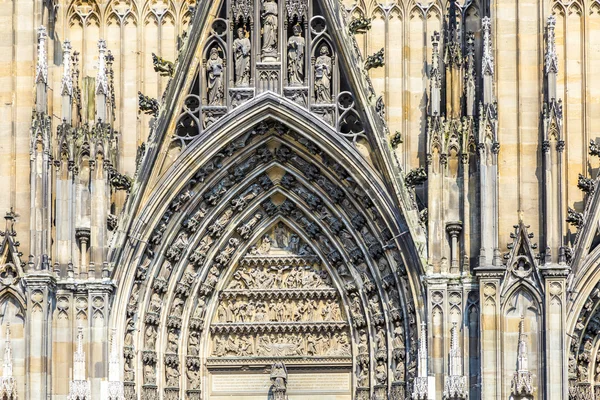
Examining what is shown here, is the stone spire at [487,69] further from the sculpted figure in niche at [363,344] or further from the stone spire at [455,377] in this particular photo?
the sculpted figure in niche at [363,344]

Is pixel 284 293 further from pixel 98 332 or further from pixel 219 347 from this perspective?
pixel 98 332

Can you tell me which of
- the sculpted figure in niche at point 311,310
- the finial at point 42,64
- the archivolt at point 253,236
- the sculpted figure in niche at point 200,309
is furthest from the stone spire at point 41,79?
the sculpted figure in niche at point 311,310

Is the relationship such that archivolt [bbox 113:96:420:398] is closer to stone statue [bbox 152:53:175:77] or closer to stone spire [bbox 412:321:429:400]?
stone spire [bbox 412:321:429:400]

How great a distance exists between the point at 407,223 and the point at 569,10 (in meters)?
3.96

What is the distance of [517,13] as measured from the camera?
77.1 feet

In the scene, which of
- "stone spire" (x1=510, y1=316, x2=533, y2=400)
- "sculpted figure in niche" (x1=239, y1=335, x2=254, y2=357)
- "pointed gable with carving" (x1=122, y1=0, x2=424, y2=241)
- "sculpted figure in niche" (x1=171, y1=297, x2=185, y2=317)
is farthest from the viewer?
"sculpted figure in niche" (x1=239, y1=335, x2=254, y2=357)

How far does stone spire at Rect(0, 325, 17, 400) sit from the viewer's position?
75.3ft

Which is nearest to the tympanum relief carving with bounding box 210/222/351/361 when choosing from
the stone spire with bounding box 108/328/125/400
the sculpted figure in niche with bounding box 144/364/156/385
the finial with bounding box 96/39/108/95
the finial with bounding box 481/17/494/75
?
the sculpted figure in niche with bounding box 144/364/156/385

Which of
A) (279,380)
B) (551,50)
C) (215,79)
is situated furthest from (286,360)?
(551,50)

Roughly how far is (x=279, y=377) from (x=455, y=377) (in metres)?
3.16

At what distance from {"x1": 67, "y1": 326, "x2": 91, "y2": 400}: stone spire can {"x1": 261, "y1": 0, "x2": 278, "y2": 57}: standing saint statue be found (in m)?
4.96

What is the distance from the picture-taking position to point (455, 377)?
2255cm

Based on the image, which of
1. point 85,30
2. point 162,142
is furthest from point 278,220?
point 85,30

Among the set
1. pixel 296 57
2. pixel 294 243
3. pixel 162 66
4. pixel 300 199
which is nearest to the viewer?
pixel 296 57
